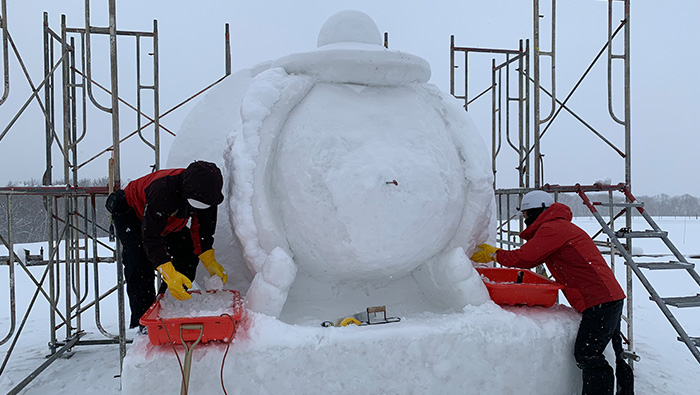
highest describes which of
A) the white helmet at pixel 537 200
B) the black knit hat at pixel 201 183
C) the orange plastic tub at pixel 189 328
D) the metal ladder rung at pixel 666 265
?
the black knit hat at pixel 201 183

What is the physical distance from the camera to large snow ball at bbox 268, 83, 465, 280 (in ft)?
8.53

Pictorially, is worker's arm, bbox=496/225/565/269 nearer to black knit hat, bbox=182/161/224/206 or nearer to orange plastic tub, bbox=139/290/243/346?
orange plastic tub, bbox=139/290/243/346

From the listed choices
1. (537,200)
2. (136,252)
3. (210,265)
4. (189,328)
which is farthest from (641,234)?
(136,252)

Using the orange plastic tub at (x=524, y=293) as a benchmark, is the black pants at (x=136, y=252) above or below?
above

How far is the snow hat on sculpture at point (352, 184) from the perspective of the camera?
103 inches

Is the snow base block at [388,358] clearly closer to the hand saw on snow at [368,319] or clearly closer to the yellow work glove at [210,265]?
the hand saw on snow at [368,319]

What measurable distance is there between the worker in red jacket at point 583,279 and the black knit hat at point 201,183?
1731 mm

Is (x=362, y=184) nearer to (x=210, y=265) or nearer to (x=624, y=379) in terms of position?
(x=210, y=265)

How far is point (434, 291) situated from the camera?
3.07 metres

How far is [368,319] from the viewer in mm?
2680

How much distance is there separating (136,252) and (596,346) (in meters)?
2.71

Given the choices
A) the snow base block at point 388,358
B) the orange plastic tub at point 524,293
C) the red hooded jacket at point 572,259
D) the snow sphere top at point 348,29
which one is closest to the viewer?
the snow base block at point 388,358

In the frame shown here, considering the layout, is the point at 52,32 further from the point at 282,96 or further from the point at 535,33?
the point at 535,33

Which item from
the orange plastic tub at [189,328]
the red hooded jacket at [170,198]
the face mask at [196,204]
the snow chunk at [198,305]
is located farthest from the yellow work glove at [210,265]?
the orange plastic tub at [189,328]
